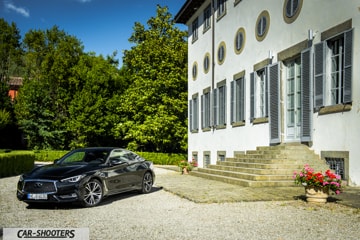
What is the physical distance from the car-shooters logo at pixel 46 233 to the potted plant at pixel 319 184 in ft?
16.0

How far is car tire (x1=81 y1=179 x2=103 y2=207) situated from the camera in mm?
8799

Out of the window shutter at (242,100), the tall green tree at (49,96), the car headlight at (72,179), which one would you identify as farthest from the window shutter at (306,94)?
the tall green tree at (49,96)

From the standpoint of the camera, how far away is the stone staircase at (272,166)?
1228 centimetres

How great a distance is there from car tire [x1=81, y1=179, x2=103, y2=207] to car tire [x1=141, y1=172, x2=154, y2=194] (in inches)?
86.6

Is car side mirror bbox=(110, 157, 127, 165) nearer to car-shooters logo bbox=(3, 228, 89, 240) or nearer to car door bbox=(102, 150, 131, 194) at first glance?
car door bbox=(102, 150, 131, 194)

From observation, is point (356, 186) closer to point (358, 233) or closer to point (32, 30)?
point (358, 233)

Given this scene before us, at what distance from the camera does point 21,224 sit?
698 cm

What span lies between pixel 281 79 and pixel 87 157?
26.0 feet

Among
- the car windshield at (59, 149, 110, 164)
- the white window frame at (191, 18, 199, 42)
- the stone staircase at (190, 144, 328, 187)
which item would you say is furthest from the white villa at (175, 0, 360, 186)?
the car windshield at (59, 149, 110, 164)

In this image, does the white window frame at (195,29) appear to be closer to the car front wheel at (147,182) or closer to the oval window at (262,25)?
the oval window at (262,25)

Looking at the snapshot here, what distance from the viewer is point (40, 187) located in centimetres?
859

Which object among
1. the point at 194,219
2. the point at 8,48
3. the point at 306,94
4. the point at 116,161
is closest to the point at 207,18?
the point at 306,94

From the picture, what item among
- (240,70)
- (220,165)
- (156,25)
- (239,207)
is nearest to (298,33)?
(240,70)

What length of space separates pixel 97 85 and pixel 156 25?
26.2ft
